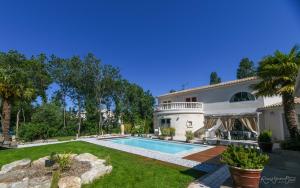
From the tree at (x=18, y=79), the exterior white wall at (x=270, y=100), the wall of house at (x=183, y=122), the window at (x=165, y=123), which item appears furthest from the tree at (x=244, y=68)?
the tree at (x=18, y=79)

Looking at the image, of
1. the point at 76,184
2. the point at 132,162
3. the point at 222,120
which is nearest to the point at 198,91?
the point at 222,120

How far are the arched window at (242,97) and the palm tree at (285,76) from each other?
858 centimetres

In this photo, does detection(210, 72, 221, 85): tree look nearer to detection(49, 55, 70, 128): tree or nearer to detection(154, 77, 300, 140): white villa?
detection(154, 77, 300, 140): white villa

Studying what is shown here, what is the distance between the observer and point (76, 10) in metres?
22.2

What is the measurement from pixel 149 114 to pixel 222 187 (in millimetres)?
34974

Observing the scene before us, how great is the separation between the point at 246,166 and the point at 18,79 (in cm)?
3212

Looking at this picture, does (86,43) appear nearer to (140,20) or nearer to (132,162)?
(140,20)

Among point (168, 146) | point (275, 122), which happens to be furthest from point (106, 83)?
point (275, 122)

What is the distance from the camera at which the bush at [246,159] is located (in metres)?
6.12

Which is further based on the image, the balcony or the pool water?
the balcony

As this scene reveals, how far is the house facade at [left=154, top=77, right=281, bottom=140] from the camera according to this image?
21.8 meters

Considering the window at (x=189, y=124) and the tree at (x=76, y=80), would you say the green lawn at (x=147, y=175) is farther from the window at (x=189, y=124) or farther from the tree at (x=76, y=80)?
the tree at (x=76, y=80)

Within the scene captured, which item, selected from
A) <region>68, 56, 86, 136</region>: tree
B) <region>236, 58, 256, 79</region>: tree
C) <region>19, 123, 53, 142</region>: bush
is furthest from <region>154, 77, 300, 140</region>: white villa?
<region>236, 58, 256, 79</region>: tree

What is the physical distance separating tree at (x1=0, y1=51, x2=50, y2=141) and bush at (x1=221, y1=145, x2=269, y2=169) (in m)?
23.1
